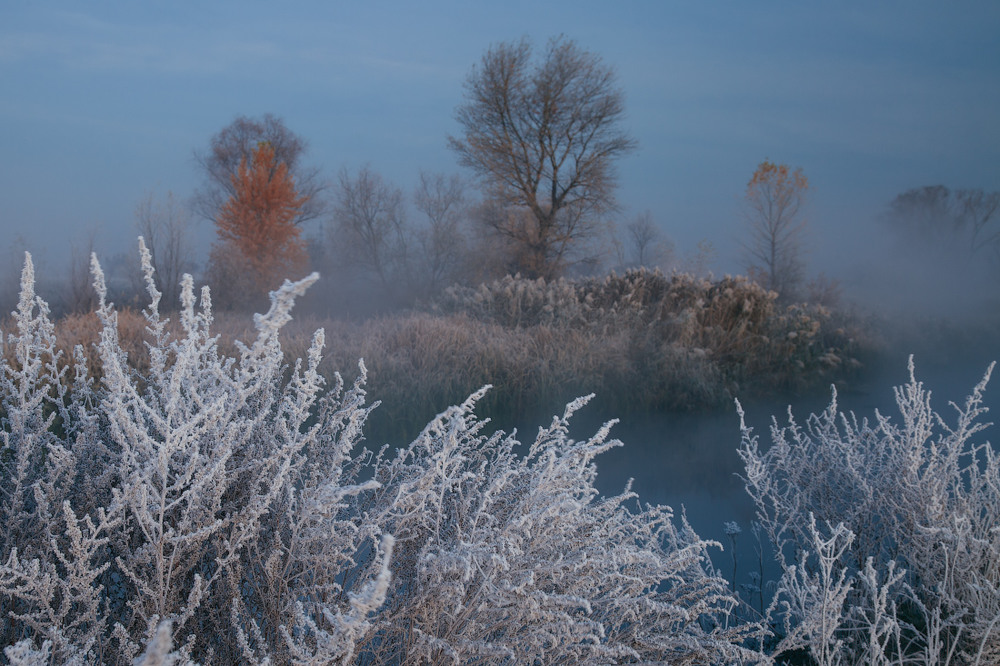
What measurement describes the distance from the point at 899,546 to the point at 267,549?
8.35ft

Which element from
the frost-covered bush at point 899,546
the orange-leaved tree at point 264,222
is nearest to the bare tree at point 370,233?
the orange-leaved tree at point 264,222

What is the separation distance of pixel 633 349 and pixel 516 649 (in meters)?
6.67

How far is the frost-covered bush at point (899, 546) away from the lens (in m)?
2.02

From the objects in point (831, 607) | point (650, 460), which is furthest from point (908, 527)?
point (650, 460)

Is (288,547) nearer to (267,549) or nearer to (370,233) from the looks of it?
(267,549)

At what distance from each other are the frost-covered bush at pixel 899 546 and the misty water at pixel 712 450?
0.65m

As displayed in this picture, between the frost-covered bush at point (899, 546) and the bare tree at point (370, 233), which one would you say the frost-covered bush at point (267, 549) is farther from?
the bare tree at point (370, 233)

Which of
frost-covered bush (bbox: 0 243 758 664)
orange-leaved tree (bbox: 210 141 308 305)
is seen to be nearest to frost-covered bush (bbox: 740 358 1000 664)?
frost-covered bush (bbox: 0 243 758 664)

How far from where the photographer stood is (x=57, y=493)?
62.2 inches

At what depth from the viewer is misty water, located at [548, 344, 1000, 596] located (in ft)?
14.1

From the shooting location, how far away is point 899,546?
8.68 ft

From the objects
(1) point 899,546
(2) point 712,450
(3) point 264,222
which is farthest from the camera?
(3) point 264,222

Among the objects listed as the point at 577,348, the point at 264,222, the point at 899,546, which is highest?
the point at 264,222

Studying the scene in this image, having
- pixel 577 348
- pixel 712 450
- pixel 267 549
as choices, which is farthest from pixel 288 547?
pixel 577 348
